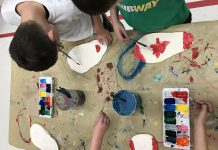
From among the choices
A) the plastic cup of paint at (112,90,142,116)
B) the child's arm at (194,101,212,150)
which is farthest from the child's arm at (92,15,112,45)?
the child's arm at (194,101,212,150)

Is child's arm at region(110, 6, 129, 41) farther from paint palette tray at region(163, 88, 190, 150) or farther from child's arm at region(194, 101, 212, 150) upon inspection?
child's arm at region(194, 101, 212, 150)

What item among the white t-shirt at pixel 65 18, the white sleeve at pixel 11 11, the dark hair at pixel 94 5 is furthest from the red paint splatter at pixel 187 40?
the white sleeve at pixel 11 11

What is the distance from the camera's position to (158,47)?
96cm

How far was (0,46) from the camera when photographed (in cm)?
217

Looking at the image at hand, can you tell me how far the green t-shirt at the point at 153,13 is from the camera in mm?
907

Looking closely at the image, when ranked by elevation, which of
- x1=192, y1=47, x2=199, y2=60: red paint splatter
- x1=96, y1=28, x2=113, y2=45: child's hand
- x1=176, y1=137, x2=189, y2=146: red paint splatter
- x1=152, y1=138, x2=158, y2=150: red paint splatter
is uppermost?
x1=96, y1=28, x2=113, y2=45: child's hand

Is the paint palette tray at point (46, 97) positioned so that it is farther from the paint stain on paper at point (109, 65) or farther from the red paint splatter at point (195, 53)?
the red paint splatter at point (195, 53)

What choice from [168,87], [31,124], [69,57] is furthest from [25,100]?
[168,87]

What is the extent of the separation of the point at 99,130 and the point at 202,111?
0.37 meters

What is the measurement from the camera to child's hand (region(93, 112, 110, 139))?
3.31 ft

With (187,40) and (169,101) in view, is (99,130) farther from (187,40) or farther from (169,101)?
(187,40)

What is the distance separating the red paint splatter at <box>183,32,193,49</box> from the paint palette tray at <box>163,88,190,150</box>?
0.14 metres

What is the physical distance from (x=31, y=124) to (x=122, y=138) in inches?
18.6

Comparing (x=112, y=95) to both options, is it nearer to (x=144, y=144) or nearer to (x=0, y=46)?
(x=144, y=144)
